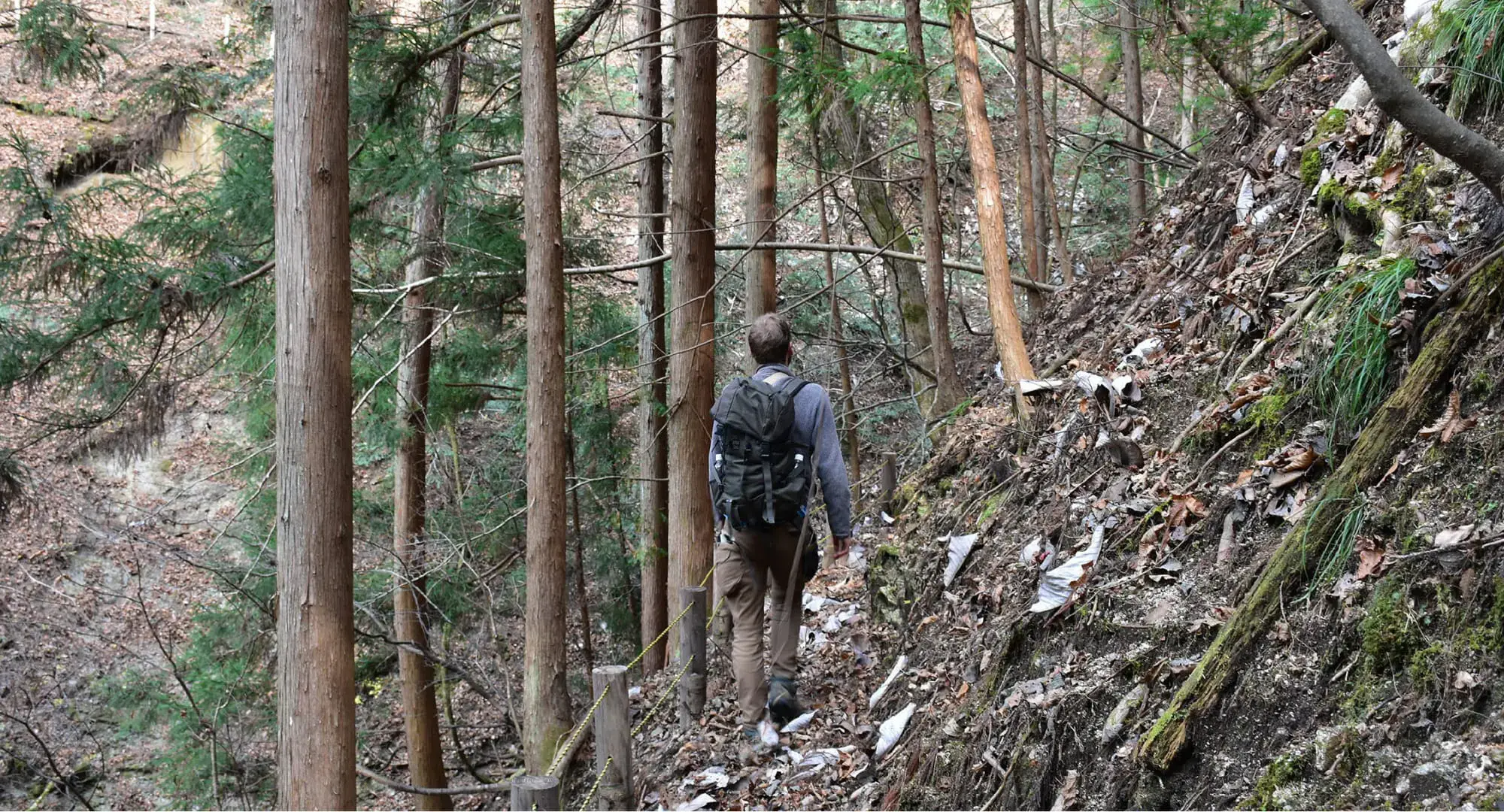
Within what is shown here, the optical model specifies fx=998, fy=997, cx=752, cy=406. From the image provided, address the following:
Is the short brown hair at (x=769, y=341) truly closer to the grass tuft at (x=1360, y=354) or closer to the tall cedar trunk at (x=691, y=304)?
the grass tuft at (x=1360, y=354)

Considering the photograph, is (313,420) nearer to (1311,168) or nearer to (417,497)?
(1311,168)

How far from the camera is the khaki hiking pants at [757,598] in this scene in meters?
5.41

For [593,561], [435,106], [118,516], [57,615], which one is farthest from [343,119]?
[118,516]

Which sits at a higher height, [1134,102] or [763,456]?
[1134,102]

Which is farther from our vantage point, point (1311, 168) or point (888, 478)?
point (888, 478)

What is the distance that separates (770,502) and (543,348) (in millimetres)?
2271

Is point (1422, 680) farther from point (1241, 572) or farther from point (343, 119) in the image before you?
point (343, 119)

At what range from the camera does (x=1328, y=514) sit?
3357 mm

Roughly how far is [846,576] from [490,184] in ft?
27.5

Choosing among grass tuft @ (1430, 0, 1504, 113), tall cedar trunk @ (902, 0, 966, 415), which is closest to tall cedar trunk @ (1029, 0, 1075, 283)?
tall cedar trunk @ (902, 0, 966, 415)

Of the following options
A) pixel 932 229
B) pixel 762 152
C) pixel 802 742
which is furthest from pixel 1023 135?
pixel 802 742

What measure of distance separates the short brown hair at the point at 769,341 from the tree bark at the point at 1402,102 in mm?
3006

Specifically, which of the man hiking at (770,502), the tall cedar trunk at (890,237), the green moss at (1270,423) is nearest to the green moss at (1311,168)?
the green moss at (1270,423)

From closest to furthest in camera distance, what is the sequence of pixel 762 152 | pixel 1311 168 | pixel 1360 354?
pixel 1360 354 → pixel 1311 168 → pixel 762 152
